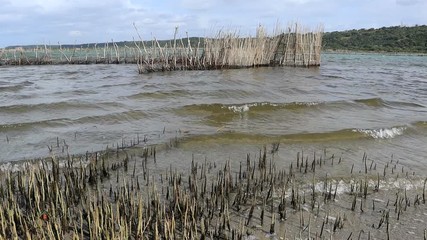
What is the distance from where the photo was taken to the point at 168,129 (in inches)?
393

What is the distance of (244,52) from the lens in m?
26.0

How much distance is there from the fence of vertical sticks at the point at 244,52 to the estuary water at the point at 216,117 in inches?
272

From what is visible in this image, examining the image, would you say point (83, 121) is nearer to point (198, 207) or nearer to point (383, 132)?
point (198, 207)

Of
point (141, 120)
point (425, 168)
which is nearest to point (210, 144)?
point (141, 120)

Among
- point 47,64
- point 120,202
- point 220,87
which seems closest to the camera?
point 120,202

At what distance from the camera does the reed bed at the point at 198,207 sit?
4066 mm

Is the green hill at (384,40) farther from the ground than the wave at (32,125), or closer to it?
farther from the ground

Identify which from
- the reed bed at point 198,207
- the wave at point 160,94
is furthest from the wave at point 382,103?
the reed bed at point 198,207

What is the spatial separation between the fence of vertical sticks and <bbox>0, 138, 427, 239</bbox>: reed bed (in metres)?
20.0

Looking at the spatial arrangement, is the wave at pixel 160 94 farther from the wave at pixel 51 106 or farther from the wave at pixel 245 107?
the wave at pixel 245 107

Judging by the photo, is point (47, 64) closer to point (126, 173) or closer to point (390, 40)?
point (126, 173)

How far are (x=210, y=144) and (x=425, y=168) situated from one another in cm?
403

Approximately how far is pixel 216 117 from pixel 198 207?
24.0 ft

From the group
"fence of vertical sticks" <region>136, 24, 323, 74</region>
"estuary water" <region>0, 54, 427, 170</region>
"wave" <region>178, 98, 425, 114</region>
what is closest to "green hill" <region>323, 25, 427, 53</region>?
"fence of vertical sticks" <region>136, 24, 323, 74</region>
